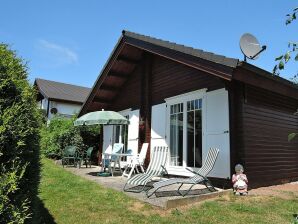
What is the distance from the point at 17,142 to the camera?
8.43 ft

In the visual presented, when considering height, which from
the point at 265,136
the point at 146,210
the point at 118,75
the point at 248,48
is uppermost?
the point at 118,75

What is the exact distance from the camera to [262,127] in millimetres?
7656

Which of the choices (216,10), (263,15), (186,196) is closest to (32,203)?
(186,196)

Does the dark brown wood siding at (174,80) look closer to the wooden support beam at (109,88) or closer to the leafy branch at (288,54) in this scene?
the wooden support beam at (109,88)

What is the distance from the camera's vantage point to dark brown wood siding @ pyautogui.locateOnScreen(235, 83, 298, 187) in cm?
A: 698

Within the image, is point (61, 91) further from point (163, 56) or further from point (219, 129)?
point (219, 129)

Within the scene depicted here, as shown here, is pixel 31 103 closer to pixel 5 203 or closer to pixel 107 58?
pixel 5 203

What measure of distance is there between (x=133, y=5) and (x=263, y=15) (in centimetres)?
418

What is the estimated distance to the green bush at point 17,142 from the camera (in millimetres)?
2451

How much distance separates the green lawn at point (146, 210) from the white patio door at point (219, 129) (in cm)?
122

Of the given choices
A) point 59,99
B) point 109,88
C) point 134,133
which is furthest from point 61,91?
point 134,133

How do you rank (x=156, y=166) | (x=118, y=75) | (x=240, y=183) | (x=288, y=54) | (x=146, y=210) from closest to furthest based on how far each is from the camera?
(x=288, y=54) → (x=146, y=210) → (x=240, y=183) → (x=156, y=166) → (x=118, y=75)

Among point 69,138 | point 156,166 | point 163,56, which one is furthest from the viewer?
point 69,138

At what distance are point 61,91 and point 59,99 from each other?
2912 millimetres
